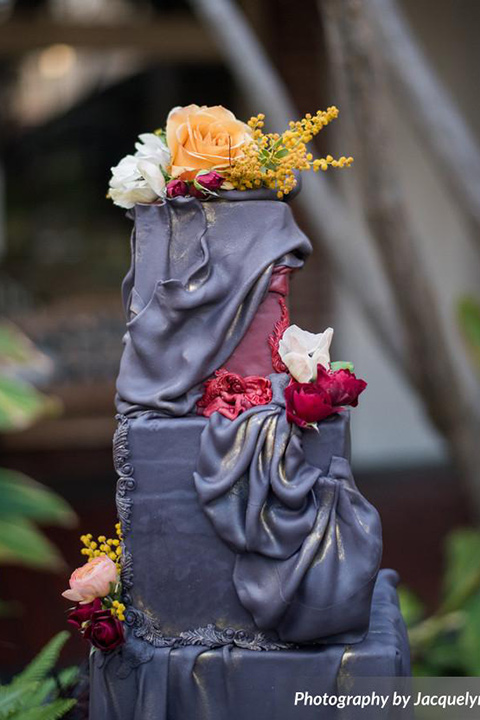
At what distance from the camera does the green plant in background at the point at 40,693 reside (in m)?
2.27

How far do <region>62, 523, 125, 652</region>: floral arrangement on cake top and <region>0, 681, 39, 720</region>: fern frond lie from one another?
0.90 feet

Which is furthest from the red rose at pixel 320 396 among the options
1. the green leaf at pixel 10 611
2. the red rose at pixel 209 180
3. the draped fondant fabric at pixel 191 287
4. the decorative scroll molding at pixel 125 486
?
the green leaf at pixel 10 611

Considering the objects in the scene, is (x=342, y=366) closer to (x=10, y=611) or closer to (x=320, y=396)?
(x=320, y=396)

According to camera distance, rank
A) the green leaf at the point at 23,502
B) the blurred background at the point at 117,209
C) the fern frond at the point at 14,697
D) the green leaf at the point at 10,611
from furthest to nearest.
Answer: the blurred background at the point at 117,209, the green leaf at the point at 10,611, the green leaf at the point at 23,502, the fern frond at the point at 14,697

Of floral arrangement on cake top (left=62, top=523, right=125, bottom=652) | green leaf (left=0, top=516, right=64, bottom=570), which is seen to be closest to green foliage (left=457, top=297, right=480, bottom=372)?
green leaf (left=0, top=516, right=64, bottom=570)

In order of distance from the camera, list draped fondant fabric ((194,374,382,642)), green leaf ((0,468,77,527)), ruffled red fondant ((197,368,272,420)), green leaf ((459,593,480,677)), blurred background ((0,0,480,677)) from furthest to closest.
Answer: blurred background ((0,0,480,677))
green leaf ((0,468,77,527))
green leaf ((459,593,480,677))
ruffled red fondant ((197,368,272,420))
draped fondant fabric ((194,374,382,642))

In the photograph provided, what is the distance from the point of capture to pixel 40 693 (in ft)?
7.93

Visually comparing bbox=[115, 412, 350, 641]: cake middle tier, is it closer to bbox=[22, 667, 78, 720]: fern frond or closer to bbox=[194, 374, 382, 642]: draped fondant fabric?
bbox=[194, 374, 382, 642]: draped fondant fabric

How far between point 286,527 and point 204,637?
305 millimetres

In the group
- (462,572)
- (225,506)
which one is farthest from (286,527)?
(462,572)

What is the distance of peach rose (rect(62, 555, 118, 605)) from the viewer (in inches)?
85.2

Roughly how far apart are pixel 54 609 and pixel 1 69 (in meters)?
4.02

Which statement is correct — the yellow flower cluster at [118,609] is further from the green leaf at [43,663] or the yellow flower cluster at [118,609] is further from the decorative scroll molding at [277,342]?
the decorative scroll molding at [277,342]

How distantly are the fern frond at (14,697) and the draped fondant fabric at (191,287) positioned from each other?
69 cm
